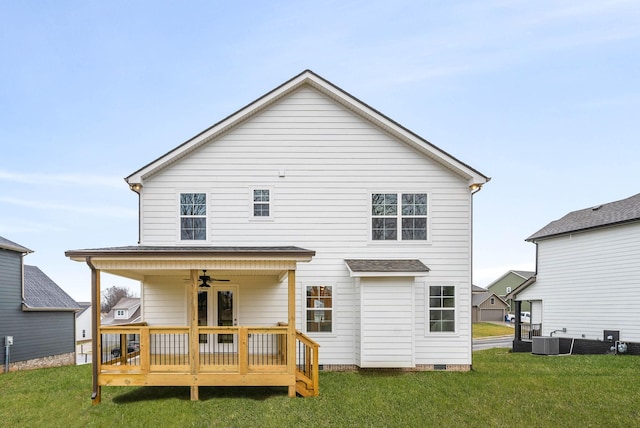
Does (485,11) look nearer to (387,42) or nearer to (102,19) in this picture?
(387,42)

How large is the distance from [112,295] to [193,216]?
276ft

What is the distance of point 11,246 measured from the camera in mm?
18938

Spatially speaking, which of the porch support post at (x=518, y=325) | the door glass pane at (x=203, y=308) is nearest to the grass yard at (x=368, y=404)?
the door glass pane at (x=203, y=308)

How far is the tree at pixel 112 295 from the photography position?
273ft

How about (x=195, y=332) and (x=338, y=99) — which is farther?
(x=338, y=99)

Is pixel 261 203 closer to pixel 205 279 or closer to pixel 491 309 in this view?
pixel 205 279

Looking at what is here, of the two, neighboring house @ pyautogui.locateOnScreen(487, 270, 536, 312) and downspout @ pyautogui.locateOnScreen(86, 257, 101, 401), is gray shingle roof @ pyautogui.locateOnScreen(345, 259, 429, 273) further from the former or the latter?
neighboring house @ pyautogui.locateOnScreen(487, 270, 536, 312)

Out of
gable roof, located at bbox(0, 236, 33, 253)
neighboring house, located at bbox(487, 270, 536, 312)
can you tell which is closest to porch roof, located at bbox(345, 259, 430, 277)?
gable roof, located at bbox(0, 236, 33, 253)

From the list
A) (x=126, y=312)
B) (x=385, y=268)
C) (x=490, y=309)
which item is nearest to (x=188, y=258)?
(x=385, y=268)

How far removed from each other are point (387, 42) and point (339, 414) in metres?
14.6

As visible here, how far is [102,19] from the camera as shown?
59.6ft

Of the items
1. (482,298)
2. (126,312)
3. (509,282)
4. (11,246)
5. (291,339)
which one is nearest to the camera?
(291,339)

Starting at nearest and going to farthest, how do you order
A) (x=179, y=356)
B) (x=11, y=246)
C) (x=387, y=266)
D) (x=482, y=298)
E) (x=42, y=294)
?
1. (x=179, y=356)
2. (x=387, y=266)
3. (x=11, y=246)
4. (x=42, y=294)
5. (x=482, y=298)

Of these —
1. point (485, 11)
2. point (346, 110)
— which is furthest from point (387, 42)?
point (346, 110)
